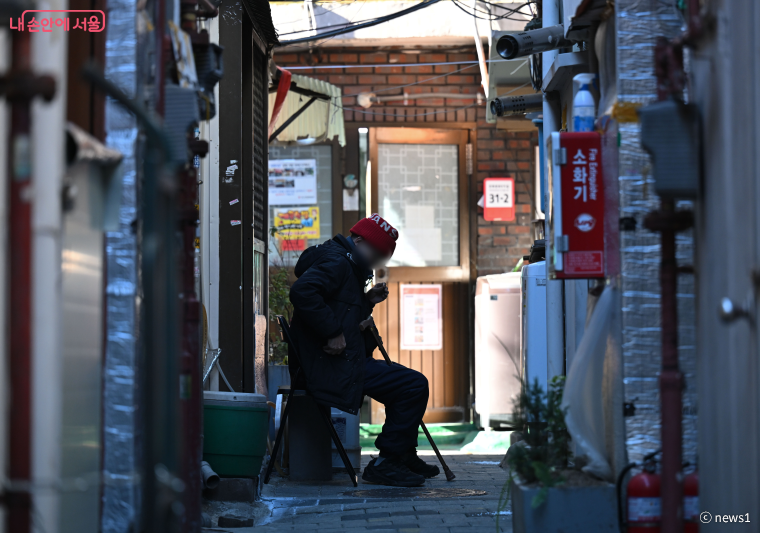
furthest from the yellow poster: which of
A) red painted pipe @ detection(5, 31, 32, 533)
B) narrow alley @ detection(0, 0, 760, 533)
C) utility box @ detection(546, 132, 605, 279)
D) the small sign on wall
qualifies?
red painted pipe @ detection(5, 31, 32, 533)

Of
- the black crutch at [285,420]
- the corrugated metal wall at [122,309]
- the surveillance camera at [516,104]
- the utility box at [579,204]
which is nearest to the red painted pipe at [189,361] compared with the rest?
the corrugated metal wall at [122,309]

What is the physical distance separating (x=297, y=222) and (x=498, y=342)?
112 inches

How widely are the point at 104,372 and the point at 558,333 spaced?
3.40 m

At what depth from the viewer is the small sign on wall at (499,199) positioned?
31.0 ft

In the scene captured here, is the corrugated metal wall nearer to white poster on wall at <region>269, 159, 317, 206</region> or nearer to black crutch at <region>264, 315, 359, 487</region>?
black crutch at <region>264, 315, 359, 487</region>

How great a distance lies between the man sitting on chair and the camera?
5473 mm

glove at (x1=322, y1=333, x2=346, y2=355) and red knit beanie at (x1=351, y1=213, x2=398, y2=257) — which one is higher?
red knit beanie at (x1=351, y1=213, x2=398, y2=257)

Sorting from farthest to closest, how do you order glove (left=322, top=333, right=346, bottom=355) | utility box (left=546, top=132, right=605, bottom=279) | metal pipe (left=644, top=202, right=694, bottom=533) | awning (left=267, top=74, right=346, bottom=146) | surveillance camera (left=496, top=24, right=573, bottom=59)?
awning (left=267, top=74, right=346, bottom=146) → glove (left=322, top=333, right=346, bottom=355) → surveillance camera (left=496, top=24, right=573, bottom=59) → utility box (left=546, top=132, right=605, bottom=279) → metal pipe (left=644, top=202, right=694, bottom=533)

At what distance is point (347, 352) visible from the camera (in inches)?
219

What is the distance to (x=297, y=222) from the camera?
9516 millimetres

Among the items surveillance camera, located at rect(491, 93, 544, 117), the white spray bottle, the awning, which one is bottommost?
the white spray bottle

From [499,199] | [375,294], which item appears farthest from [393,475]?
[499,199]

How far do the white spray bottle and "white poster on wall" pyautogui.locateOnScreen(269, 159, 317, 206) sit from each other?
20.2ft

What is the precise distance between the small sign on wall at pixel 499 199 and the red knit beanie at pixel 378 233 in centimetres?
375
